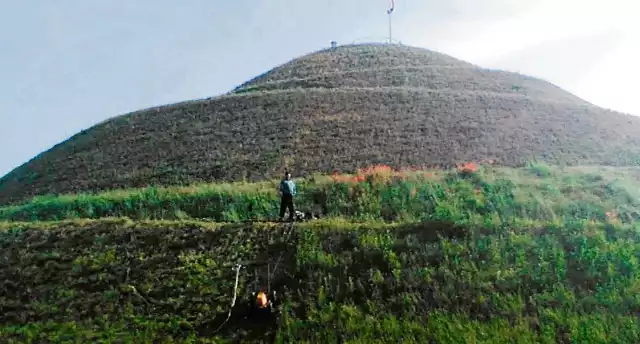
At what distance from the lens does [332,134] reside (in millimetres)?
36781

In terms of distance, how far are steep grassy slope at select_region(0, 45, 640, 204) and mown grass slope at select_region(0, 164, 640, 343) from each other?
459 inches

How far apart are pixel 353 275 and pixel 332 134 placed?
21.0 meters

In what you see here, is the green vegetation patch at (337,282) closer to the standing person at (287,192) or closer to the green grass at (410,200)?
the standing person at (287,192)

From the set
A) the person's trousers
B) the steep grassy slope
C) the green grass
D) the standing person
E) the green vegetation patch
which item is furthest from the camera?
the steep grassy slope

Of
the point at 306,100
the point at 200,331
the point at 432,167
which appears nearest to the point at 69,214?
the point at 200,331

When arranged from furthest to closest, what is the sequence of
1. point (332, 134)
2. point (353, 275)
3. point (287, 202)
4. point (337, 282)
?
point (332, 134) < point (287, 202) < point (353, 275) < point (337, 282)

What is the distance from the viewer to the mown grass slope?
1424cm

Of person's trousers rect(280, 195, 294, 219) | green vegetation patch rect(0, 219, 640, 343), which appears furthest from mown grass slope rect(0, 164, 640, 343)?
person's trousers rect(280, 195, 294, 219)

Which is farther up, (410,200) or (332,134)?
(332,134)

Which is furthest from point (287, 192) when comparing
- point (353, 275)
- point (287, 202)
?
point (353, 275)

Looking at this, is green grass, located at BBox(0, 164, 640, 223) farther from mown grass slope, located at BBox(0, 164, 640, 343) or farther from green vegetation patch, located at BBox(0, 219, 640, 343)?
green vegetation patch, located at BBox(0, 219, 640, 343)

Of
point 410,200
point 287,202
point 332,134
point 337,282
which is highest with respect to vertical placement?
point 332,134

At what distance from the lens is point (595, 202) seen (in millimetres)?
21891

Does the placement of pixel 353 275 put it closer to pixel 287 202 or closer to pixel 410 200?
pixel 287 202
